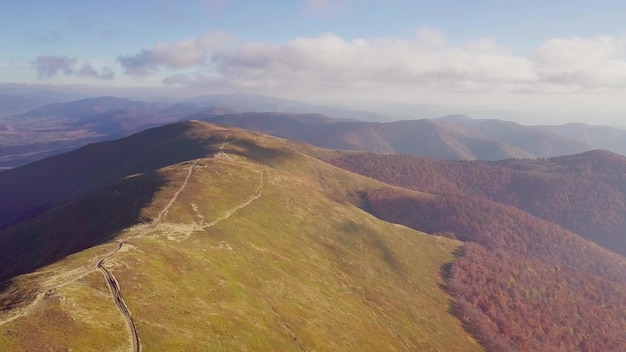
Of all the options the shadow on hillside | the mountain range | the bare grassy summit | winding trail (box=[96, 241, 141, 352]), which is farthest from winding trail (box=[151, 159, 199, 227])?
winding trail (box=[96, 241, 141, 352])

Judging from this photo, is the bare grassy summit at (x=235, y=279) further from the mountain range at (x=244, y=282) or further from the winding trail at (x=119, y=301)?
the winding trail at (x=119, y=301)

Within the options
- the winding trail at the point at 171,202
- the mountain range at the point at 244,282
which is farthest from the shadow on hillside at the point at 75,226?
the winding trail at the point at 171,202

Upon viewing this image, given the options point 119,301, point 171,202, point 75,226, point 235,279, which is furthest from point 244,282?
point 75,226

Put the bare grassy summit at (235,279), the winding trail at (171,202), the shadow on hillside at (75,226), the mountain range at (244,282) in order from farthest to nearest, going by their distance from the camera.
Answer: the shadow on hillside at (75,226)
the winding trail at (171,202)
the mountain range at (244,282)
the bare grassy summit at (235,279)

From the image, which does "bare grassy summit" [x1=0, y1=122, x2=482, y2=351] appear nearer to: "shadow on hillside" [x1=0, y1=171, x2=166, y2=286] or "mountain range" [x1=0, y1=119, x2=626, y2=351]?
"mountain range" [x1=0, y1=119, x2=626, y2=351]

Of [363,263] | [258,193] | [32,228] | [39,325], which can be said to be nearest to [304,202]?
[258,193]

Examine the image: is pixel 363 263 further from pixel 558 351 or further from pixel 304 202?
pixel 558 351

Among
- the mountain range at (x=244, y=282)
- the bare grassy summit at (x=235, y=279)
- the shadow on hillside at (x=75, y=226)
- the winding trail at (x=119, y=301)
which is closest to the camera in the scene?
the winding trail at (x=119, y=301)

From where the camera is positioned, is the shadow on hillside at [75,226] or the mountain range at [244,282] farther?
the shadow on hillside at [75,226]
